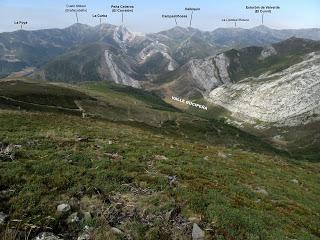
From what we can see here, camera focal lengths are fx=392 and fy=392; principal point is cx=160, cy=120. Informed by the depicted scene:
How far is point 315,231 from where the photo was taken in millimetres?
23891

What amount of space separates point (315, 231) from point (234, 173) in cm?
1085

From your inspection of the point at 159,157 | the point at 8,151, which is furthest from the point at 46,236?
the point at 159,157

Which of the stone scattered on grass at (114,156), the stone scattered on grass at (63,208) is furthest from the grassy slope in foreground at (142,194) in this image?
the stone scattered on grass at (114,156)

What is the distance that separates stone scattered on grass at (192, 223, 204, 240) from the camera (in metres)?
18.9

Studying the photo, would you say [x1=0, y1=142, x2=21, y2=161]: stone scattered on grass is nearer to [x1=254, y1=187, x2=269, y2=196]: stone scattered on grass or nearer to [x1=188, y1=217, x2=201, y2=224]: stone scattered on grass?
[x1=188, y1=217, x2=201, y2=224]: stone scattered on grass

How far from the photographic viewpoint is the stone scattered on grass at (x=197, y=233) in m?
18.9

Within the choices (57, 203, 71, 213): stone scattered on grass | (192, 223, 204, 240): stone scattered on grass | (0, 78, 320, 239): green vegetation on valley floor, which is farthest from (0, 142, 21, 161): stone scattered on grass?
(192, 223, 204, 240): stone scattered on grass

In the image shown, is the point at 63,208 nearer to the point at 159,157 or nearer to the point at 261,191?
the point at 159,157

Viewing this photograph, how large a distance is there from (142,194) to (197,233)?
190 inches

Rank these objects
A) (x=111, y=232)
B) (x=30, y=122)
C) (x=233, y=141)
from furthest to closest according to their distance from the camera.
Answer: (x=233, y=141) < (x=30, y=122) < (x=111, y=232)

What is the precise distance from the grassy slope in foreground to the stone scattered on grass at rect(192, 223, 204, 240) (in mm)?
323

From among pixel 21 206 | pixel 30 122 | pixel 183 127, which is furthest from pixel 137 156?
pixel 183 127

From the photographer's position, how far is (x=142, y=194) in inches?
898

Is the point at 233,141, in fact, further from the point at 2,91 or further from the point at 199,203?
the point at 199,203
